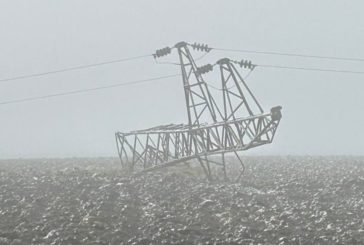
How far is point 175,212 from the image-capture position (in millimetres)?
18922

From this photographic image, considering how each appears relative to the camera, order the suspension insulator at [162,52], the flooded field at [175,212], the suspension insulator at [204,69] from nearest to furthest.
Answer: the flooded field at [175,212] < the suspension insulator at [204,69] < the suspension insulator at [162,52]

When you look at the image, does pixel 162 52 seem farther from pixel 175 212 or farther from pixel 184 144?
pixel 175 212

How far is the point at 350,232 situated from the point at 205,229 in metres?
4.66

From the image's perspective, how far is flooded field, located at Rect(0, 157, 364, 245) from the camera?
1552 cm

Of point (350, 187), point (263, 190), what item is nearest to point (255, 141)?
point (263, 190)

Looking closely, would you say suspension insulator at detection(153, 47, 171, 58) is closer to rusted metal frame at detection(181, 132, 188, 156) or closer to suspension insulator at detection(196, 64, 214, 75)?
suspension insulator at detection(196, 64, 214, 75)

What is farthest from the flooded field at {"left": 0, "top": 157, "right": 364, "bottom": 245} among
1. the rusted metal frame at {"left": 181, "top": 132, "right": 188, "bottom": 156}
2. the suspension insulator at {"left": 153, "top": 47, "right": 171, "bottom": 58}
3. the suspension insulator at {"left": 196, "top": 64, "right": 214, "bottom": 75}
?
the suspension insulator at {"left": 153, "top": 47, "right": 171, "bottom": 58}

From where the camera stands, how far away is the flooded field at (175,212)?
15523mm

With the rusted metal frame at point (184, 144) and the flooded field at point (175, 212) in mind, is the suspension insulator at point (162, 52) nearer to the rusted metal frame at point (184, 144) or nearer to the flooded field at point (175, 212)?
the rusted metal frame at point (184, 144)

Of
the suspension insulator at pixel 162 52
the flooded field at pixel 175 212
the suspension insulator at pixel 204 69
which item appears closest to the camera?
the flooded field at pixel 175 212

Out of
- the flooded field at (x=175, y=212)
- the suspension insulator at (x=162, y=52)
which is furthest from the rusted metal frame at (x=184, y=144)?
the suspension insulator at (x=162, y=52)

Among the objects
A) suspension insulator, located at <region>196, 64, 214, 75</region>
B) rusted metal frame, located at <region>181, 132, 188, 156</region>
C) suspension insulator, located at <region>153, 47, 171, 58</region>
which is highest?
suspension insulator, located at <region>153, 47, 171, 58</region>

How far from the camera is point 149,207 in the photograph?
19938mm

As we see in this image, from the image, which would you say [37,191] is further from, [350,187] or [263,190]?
[350,187]
